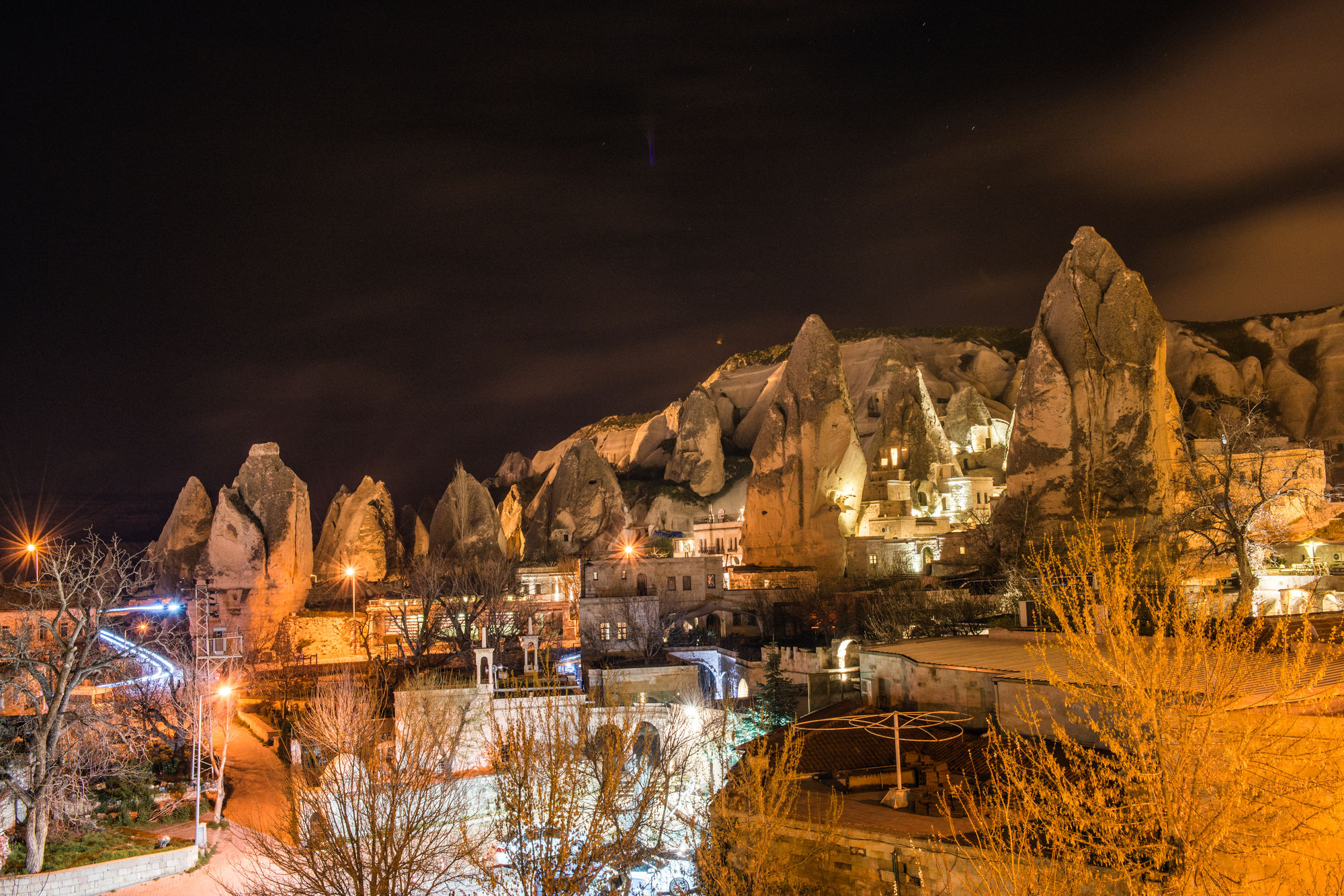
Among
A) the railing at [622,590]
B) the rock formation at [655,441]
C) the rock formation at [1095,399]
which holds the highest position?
the rock formation at [655,441]

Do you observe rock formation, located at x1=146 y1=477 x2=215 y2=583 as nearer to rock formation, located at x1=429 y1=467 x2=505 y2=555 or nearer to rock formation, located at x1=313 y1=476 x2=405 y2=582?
rock formation, located at x1=313 y1=476 x2=405 y2=582

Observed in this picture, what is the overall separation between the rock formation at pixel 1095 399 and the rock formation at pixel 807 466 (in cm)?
1112

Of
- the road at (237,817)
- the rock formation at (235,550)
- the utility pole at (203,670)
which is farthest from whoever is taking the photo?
the rock formation at (235,550)

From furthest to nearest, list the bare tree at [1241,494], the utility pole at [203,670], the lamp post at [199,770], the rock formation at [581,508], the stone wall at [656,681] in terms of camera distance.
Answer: the rock formation at [581,508] → the stone wall at [656,681] → the bare tree at [1241,494] → the utility pole at [203,670] → the lamp post at [199,770]

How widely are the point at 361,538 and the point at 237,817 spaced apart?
128ft

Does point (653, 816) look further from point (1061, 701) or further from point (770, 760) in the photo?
point (1061, 701)

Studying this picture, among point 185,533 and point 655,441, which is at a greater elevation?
point 655,441

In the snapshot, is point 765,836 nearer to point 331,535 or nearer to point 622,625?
point 622,625

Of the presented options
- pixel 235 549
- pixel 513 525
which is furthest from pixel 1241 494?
pixel 513 525

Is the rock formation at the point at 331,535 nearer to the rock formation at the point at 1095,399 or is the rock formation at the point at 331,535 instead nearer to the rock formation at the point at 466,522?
the rock formation at the point at 466,522

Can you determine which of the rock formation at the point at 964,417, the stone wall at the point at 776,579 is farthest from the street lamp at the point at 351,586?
the rock formation at the point at 964,417

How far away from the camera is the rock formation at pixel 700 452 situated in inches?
3364

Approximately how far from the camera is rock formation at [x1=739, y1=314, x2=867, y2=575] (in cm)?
5038

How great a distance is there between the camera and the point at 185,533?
193 feet
